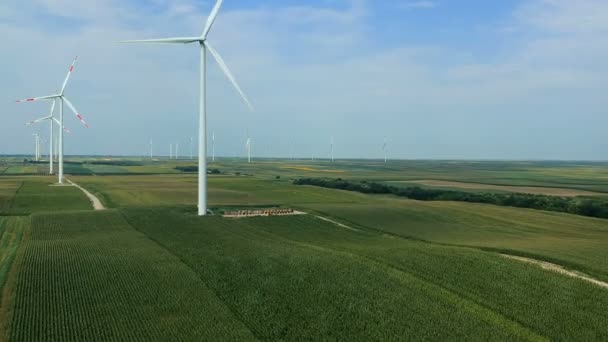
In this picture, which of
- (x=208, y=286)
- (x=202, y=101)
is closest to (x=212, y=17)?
(x=202, y=101)

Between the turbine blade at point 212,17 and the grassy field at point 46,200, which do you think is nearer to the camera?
the turbine blade at point 212,17

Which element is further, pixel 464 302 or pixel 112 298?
pixel 464 302

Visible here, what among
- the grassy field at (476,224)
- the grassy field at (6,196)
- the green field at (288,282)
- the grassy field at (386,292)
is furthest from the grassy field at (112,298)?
the grassy field at (6,196)

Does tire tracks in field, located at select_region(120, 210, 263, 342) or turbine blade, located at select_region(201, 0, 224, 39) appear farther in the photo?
turbine blade, located at select_region(201, 0, 224, 39)

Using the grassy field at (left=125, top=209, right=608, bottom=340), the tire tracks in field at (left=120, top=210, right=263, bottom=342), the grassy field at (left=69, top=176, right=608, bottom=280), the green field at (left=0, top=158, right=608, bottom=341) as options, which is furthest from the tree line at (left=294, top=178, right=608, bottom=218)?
the tire tracks in field at (left=120, top=210, right=263, bottom=342)

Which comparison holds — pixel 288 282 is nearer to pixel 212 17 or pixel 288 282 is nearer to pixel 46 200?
pixel 212 17

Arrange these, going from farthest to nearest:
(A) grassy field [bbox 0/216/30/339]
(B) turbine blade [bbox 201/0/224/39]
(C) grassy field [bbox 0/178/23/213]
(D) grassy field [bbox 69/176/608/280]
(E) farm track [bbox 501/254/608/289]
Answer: (C) grassy field [bbox 0/178/23/213] → (B) turbine blade [bbox 201/0/224/39] → (D) grassy field [bbox 69/176/608/280] → (E) farm track [bbox 501/254/608/289] → (A) grassy field [bbox 0/216/30/339]

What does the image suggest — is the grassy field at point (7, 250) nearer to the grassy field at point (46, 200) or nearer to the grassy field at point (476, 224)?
the grassy field at point (46, 200)

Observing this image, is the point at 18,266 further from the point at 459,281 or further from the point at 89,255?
the point at 459,281

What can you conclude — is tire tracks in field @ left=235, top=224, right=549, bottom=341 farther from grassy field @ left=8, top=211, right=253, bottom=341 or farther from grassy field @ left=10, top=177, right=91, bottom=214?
grassy field @ left=10, top=177, right=91, bottom=214

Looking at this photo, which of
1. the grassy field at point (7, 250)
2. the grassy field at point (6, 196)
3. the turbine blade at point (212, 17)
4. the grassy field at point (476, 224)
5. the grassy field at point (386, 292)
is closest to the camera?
the grassy field at point (386, 292)

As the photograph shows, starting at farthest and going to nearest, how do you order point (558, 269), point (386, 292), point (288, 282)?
point (558, 269) → point (288, 282) → point (386, 292)

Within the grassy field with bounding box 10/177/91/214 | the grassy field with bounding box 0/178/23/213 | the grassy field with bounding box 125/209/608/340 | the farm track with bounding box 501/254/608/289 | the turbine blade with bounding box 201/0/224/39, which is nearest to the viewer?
the grassy field with bounding box 125/209/608/340
